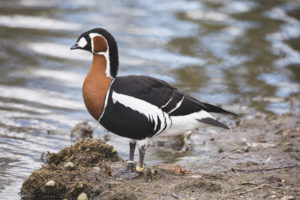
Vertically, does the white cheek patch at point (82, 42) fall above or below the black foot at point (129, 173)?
above

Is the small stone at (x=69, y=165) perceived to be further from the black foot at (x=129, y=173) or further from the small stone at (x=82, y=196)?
the small stone at (x=82, y=196)

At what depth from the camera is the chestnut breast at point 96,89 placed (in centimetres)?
605

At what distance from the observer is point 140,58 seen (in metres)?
12.7

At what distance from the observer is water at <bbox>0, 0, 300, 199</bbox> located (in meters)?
8.91

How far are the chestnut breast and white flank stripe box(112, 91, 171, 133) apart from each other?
0.50ft

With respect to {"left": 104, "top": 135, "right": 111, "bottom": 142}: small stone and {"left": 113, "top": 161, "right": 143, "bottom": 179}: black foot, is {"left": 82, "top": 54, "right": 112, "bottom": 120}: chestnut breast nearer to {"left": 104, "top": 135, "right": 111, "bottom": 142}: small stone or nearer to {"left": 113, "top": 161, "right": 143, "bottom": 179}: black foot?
{"left": 113, "top": 161, "right": 143, "bottom": 179}: black foot

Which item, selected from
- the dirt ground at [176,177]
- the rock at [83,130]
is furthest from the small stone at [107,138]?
the dirt ground at [176,177]

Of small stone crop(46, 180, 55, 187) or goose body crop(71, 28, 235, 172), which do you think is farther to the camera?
goose body crop(71, 28, 235, 172)

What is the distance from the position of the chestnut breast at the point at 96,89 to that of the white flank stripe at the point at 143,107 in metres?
0.15

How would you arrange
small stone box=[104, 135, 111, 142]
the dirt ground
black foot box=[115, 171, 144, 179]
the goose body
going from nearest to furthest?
the dirt ground < the goose body < black foot box=[115, 171, 144, 179] < small stone box=[104, 135, 111, 142]

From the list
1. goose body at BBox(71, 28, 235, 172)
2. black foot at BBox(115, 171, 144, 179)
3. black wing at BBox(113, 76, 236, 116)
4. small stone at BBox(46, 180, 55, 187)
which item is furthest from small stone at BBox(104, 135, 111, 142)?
small stone at BBox(46, 180, 55, 187)

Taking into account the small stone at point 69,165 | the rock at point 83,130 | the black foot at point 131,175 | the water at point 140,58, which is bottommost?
the rock at point 83,130

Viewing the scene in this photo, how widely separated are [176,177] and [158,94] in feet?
3.02

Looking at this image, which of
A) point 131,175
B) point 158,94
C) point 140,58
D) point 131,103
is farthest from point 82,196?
point 140,58
